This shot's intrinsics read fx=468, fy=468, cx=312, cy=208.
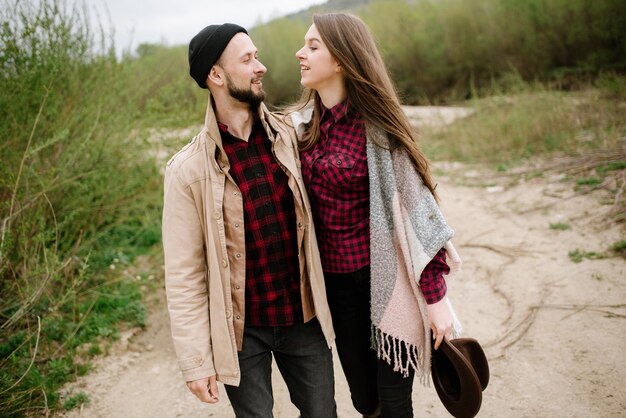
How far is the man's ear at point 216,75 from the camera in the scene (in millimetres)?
2025

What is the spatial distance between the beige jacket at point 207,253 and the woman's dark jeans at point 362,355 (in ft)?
0.71

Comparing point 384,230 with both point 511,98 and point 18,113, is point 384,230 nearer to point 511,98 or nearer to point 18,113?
point 18,113

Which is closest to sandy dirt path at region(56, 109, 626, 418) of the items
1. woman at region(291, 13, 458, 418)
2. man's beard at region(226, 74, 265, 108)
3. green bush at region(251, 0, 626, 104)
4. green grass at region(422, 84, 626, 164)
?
woman at region(291, 13, 458, 418)

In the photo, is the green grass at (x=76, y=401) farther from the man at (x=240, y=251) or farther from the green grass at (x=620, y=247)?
the green grass at (x=620, y=247)

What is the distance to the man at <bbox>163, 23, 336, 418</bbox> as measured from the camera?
1.93 meters

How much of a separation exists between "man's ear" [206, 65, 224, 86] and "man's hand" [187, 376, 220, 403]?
4.12ft

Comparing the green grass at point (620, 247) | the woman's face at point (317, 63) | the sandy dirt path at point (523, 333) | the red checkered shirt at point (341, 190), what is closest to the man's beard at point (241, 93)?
the woman's face at point (317, 63)

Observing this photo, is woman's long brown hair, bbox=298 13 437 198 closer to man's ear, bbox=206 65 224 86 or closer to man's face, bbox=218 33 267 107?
man's face, bbox=218 33 267 107

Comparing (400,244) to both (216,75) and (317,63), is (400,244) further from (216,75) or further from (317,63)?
(216,75)

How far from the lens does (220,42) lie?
2.01m

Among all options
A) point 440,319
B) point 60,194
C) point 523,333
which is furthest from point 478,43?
point 440,319

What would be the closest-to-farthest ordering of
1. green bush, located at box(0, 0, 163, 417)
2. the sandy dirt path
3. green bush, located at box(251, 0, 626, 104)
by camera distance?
the sandy dirt path
green bush, located at box(0, 0, 163, 417)
green bush, located at box(251, 0, 626, 104)

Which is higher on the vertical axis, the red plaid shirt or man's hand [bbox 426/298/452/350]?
the red plaid shirt

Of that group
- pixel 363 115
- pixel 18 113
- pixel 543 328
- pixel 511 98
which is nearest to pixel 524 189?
pixel 543 328
